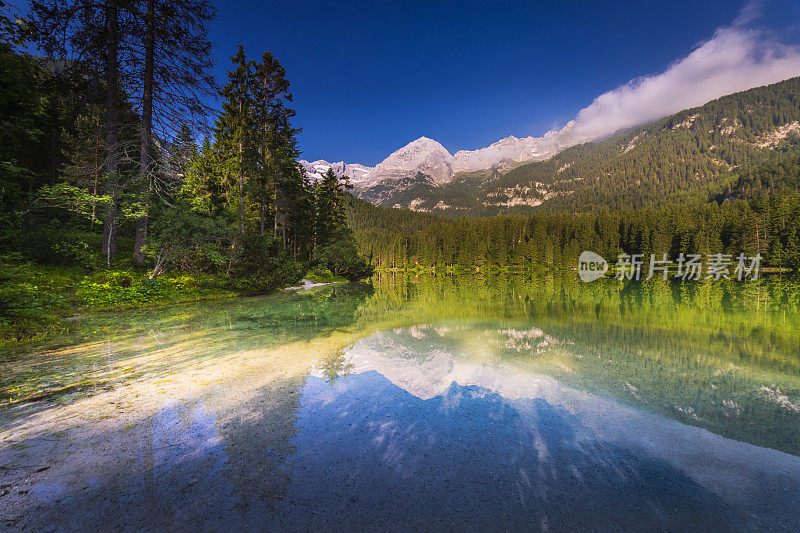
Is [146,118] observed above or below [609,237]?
below

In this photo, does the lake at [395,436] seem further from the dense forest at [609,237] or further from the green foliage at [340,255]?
the dense forest at [609,237]

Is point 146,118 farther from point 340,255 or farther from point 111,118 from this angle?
point 340,255

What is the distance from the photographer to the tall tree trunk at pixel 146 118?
607 inches

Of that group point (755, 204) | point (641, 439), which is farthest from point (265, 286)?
point (755, 204)

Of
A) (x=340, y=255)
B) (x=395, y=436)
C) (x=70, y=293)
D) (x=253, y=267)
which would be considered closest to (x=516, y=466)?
(x=395, y=436)

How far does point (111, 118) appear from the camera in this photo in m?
15.5

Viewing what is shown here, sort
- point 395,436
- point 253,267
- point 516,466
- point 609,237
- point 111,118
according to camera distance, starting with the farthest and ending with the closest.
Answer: point 609,237 → point 253,267 → point 111,118 → point 395,436 → point 516,466

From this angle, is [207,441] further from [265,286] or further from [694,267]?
[694,267]

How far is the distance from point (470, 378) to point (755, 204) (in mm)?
110271

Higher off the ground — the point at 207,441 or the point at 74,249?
the point at 74,249

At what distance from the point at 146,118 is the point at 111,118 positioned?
144 cm

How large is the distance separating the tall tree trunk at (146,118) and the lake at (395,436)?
8.74 meters

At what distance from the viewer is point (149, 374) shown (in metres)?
6.65

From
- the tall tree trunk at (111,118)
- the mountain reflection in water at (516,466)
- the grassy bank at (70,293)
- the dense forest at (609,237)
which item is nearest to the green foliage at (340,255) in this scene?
the grassy bank at (70,293)
